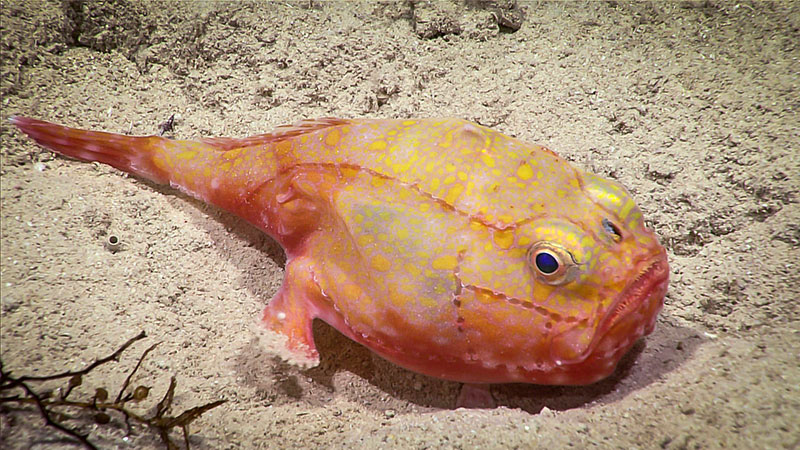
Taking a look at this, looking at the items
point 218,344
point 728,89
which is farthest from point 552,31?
point 218,344

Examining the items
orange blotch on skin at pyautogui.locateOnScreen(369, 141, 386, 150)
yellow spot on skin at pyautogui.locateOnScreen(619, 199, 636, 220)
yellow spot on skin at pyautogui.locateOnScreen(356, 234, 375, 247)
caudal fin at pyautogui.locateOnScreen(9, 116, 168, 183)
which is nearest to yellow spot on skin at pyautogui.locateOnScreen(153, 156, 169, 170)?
caudal fin at pyautogui.locateOnScreen(9, 116, 168, 183)

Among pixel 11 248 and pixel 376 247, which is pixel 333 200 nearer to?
pixel 376 247

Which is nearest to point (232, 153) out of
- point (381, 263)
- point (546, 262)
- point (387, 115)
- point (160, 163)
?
point (160, 163)

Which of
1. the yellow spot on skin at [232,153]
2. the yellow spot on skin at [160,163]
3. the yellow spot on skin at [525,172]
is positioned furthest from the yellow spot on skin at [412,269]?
the yellow spot on skin at [160,163]

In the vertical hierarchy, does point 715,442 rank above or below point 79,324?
above

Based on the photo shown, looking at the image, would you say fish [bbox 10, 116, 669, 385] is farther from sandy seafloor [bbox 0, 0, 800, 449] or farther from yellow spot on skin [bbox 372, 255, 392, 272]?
sandy seafloor [bbox 0, 0, 800, 449]
